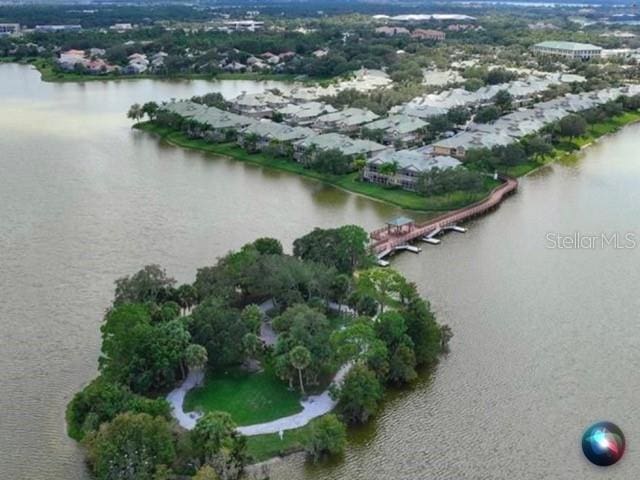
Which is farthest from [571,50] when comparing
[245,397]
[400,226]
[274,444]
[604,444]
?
[604,444]

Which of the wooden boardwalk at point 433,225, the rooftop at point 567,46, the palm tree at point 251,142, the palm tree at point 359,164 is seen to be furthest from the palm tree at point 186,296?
the rooftop at point 567,46

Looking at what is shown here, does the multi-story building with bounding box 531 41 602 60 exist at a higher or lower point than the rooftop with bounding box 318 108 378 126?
higher

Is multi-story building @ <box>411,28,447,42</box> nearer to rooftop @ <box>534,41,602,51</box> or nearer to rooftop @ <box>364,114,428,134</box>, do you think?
rooftop @ <box>534,41,602,51</box>

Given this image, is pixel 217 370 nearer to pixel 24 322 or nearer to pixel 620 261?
pixel 24 322

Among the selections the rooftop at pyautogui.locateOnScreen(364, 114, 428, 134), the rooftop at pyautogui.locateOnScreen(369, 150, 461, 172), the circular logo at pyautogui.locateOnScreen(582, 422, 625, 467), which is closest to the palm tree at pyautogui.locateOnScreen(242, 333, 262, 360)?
the circular logo at pyautogui.locateOnScreen(582, 422, 625, 467)

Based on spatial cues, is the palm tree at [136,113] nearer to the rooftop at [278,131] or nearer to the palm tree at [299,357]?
the rooftop at [278,131]
